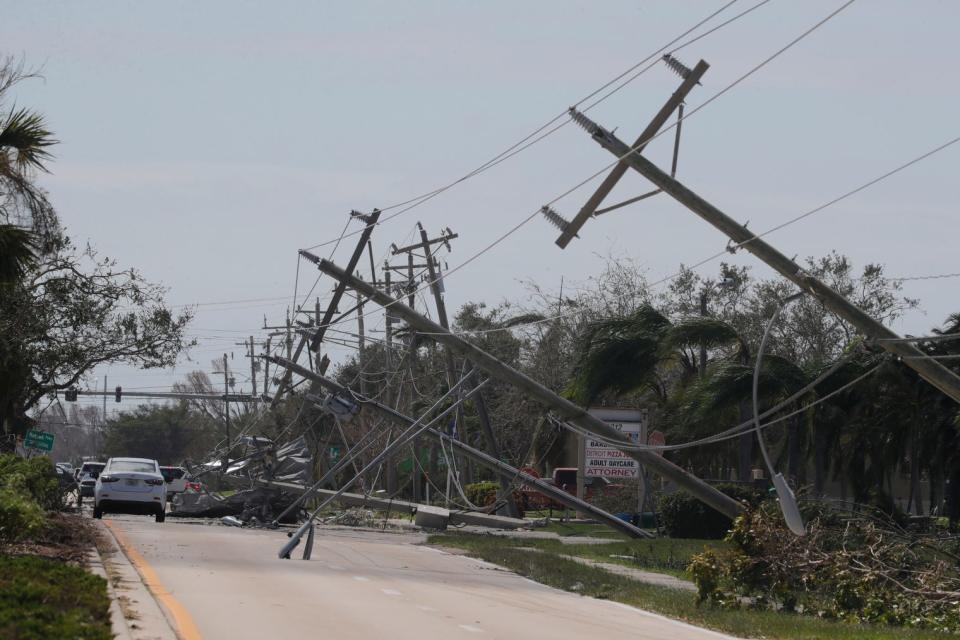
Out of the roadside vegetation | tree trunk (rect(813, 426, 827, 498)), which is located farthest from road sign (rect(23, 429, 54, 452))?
tree trunk (rect(813, 426, 827, 498))

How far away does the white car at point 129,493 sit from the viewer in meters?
33.6

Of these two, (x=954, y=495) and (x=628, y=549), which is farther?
(x=954, y=495)

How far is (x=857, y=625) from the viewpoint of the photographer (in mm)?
15055

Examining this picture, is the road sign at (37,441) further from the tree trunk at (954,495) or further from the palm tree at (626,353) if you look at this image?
the tree trunk at (954,495)

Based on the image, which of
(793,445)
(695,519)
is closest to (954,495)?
(793,445)

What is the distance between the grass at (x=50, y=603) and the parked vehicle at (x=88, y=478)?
35.3 meters

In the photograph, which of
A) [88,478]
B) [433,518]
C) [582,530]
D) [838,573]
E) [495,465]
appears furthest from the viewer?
[88,478]

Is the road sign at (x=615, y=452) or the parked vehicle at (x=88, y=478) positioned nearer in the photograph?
the road sign at (x=615, y=452)

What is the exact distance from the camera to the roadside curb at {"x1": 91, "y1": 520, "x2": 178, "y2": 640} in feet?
35.8

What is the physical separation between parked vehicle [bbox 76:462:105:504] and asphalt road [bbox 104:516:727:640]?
24.5 meters

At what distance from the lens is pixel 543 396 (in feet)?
92.8

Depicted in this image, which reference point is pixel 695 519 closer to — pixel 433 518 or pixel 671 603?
pixel 433 518

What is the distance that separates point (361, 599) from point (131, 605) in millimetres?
3316

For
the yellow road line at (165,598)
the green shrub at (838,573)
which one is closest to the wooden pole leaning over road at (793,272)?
the green shrub at (838,573)
